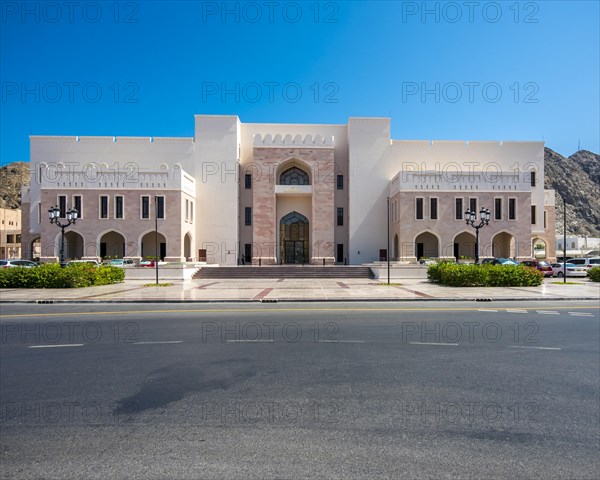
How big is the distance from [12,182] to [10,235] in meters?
53.6

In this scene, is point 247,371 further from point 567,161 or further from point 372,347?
point 567,161

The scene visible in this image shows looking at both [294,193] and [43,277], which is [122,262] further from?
[294,193]

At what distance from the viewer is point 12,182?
102312mm

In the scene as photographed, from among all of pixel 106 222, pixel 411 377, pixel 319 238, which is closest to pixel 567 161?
pixel 319 238

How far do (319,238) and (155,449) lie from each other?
32.7 metres

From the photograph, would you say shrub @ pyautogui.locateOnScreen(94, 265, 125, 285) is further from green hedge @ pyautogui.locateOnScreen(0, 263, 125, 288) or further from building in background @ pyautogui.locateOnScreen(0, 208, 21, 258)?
building in background @ pyautogui.locateOnScreen(0, 208, 21, 258)

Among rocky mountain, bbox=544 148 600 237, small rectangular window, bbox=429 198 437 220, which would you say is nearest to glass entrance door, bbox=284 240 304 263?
small rectangular window, bbox=429 198 437 220

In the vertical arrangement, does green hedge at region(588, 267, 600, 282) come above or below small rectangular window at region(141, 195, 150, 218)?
below

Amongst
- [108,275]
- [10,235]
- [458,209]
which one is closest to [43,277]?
[108,275]

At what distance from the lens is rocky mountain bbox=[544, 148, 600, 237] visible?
108000 mm

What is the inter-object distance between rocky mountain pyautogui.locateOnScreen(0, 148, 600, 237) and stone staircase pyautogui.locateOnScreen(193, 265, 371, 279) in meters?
90.1

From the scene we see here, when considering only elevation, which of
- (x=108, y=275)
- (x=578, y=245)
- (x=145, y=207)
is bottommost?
(x=108, y=275)

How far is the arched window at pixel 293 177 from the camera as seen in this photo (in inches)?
1502

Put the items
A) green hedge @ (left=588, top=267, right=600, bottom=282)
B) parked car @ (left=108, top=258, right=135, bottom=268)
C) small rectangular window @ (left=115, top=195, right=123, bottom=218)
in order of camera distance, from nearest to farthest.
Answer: green hedge @ (left=588, top=267, right=600, bottom=282), parked car @ (left=108, top=258, right=135, bottom=268), small rectangular window @ (left=115, top=195, right=123, bottom=218)
